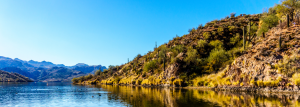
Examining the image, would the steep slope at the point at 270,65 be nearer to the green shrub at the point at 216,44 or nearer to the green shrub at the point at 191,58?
the green shrub at the point at 191,58

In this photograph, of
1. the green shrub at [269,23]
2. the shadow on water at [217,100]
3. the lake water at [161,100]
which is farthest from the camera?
the green shrub at [269,23]

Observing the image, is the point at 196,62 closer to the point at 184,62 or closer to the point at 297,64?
the point at 184,62

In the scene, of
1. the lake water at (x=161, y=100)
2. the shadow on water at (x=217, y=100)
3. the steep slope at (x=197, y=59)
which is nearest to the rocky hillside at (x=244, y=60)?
the steep slope at (x=197, y=59)

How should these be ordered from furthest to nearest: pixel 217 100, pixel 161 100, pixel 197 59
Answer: pixel 197 59 → pixel 161 100 → pixel 217 100

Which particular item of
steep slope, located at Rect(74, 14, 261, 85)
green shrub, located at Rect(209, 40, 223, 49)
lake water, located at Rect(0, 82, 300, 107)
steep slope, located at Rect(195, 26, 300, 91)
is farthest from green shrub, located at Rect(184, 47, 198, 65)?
lake water, located at Rect(0, 82, 300, 107)

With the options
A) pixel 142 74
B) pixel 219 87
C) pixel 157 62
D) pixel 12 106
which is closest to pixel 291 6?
pixel 219 87

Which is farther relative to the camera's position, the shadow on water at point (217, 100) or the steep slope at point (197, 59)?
the steep slope at point (197, 59)

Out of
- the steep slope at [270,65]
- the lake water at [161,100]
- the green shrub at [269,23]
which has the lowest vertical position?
the lake water at [161,100]

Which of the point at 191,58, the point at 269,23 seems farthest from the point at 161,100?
the point at 269,23

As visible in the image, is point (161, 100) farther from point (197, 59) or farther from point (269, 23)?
point (269, 23)

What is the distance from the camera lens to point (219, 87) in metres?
61.5

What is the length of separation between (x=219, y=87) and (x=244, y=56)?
12.2 m

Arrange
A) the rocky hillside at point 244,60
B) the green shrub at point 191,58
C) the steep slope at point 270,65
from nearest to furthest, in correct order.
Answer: the steep slope at point 270,65 < the rocky hillside at point 244,60 < the green shrub at point 191,58

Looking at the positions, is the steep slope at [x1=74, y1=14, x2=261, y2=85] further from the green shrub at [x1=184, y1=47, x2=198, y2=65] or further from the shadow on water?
the shadow on water
